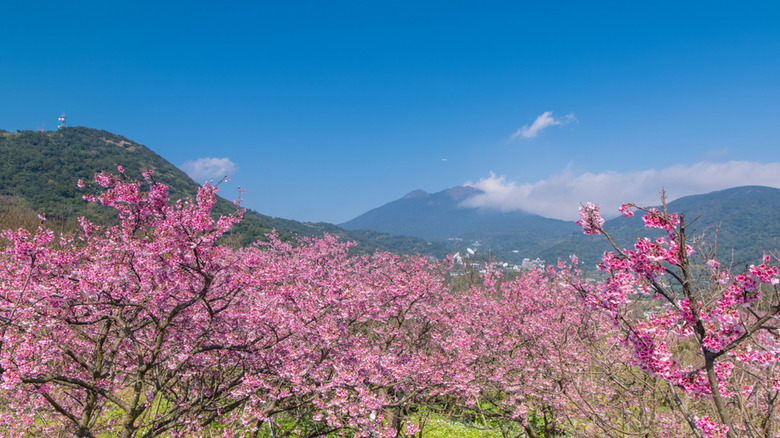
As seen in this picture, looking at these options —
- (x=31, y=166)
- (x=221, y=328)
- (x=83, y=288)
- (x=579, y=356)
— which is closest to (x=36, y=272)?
(x=83, y=288)

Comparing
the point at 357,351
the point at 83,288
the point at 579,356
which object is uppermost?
the point at 83,288

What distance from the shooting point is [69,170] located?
8138 centimetres

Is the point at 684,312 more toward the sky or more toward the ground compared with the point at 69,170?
more toward the ground

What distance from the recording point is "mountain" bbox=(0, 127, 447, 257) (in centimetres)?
5550

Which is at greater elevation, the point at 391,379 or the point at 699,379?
the point at 699,379

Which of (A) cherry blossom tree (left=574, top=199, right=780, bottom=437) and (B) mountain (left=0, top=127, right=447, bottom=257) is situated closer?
(A) cherry blossom tree (left=574, top=199, right=780, bottom=437)

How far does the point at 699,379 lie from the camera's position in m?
3.48

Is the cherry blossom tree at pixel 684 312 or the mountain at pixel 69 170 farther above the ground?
the mountain at pixel 69 170

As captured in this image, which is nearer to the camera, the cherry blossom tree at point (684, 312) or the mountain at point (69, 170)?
the cherry blossom tree at point (684, 312)

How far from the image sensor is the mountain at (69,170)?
5550 cm

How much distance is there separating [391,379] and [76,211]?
218 feet

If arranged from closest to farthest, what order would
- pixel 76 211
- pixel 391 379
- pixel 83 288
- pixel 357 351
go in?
pixel 83 288
pixel 357 351
pixel 391 379
pixel 76 211

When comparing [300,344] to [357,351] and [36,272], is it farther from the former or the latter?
[36,272]

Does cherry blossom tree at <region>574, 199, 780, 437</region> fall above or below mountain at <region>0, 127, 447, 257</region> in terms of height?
below
